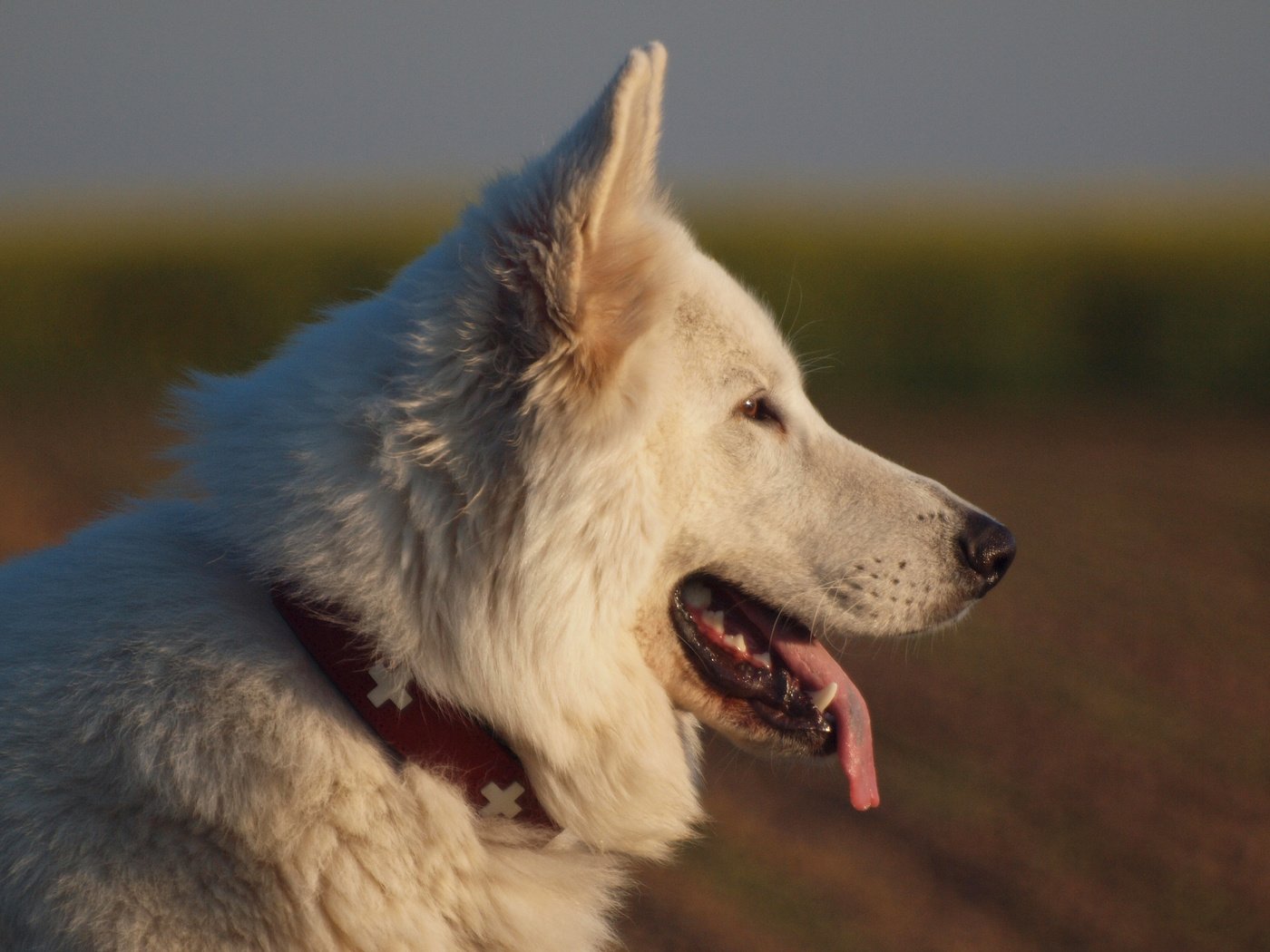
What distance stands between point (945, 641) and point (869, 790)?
6.80m

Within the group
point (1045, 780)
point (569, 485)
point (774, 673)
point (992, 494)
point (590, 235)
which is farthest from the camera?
point (992, 494)

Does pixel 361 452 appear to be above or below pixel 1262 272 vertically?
above

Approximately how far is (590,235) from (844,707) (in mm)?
1388

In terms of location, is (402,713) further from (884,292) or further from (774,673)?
(884,292)

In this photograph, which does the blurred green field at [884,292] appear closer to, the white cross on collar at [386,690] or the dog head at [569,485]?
the dog head at [569,485]

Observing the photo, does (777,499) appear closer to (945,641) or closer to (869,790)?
(869,790)

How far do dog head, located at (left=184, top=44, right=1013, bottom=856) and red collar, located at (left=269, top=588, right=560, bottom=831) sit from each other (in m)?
0.05

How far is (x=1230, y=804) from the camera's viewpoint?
6520 mm

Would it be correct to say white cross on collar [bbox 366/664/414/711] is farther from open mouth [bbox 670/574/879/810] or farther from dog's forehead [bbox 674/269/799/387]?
dog's forehead [bbox 674/269/799/387]

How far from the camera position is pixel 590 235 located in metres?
2.33

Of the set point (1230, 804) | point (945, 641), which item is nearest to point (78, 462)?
point (945, 641)

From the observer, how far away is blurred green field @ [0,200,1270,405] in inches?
746

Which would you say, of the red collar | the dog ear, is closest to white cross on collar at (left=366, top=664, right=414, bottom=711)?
the red collar

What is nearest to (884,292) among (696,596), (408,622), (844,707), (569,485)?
(844,707)
